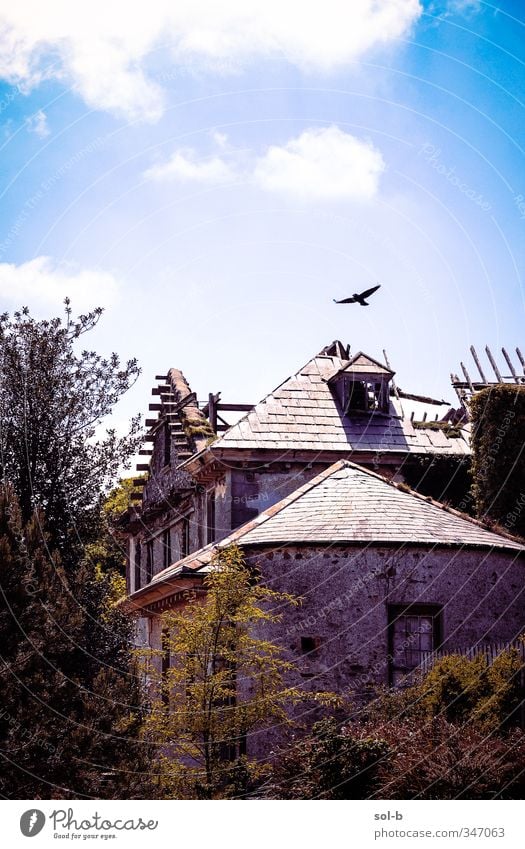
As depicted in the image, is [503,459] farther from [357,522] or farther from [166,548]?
[166,548]

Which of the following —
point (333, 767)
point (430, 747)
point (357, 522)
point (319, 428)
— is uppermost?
point (319, 428)

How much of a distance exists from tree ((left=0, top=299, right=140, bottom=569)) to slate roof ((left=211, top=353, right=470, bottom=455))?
25.2ft

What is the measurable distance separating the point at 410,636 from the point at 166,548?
15.9 m

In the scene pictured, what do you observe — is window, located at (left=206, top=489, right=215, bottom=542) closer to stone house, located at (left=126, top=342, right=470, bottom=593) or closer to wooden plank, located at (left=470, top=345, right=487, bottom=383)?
stone house, located at (left=126, top=342, right=470, bottom=593)

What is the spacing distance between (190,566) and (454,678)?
607 centimetres

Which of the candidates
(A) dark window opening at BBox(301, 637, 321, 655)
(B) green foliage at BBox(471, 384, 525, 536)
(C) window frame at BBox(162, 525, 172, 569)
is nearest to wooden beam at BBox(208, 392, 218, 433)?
(C) window frame at BBox(162, 525, 172, 569)

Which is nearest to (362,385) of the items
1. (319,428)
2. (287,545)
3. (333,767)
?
(319,428)

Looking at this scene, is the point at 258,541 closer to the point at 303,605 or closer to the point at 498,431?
the point at 303,605

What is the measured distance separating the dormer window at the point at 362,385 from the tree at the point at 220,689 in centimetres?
1192

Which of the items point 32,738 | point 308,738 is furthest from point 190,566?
point 32,738

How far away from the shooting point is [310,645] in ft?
70.4

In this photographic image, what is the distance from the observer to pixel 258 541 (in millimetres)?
22312
